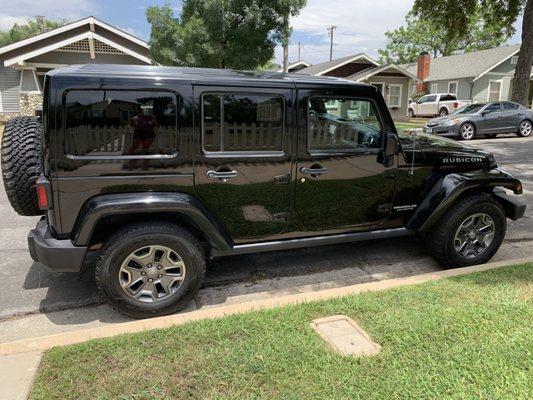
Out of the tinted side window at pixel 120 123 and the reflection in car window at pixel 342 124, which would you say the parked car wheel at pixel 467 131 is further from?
the tinted side window at pixel 120 123

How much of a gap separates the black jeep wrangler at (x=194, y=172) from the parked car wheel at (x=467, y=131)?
514 inches

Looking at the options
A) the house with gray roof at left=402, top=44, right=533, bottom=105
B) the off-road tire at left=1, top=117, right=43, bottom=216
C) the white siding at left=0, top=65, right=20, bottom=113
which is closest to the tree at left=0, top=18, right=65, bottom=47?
the white siding at left=0, top=65, right=20, bottom=113

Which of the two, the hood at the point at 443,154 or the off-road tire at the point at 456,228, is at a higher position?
the hood at the point at 443,154

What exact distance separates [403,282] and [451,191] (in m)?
1.01

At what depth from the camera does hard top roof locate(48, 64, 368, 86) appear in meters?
3.18

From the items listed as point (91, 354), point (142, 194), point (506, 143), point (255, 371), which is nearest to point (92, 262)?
point (142, 194)

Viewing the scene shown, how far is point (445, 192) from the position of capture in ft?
13.8

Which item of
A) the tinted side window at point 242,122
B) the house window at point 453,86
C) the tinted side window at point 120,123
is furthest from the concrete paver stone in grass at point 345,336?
the house window at point 453,86

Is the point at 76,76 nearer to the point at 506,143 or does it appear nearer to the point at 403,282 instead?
the point at 403,282

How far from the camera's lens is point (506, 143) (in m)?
15.1

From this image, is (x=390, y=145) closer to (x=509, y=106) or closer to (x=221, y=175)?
(x=221, y=175)

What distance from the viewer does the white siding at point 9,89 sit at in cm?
1898

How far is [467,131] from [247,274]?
1434 cm

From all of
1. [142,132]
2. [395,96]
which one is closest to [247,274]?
[142,132]
